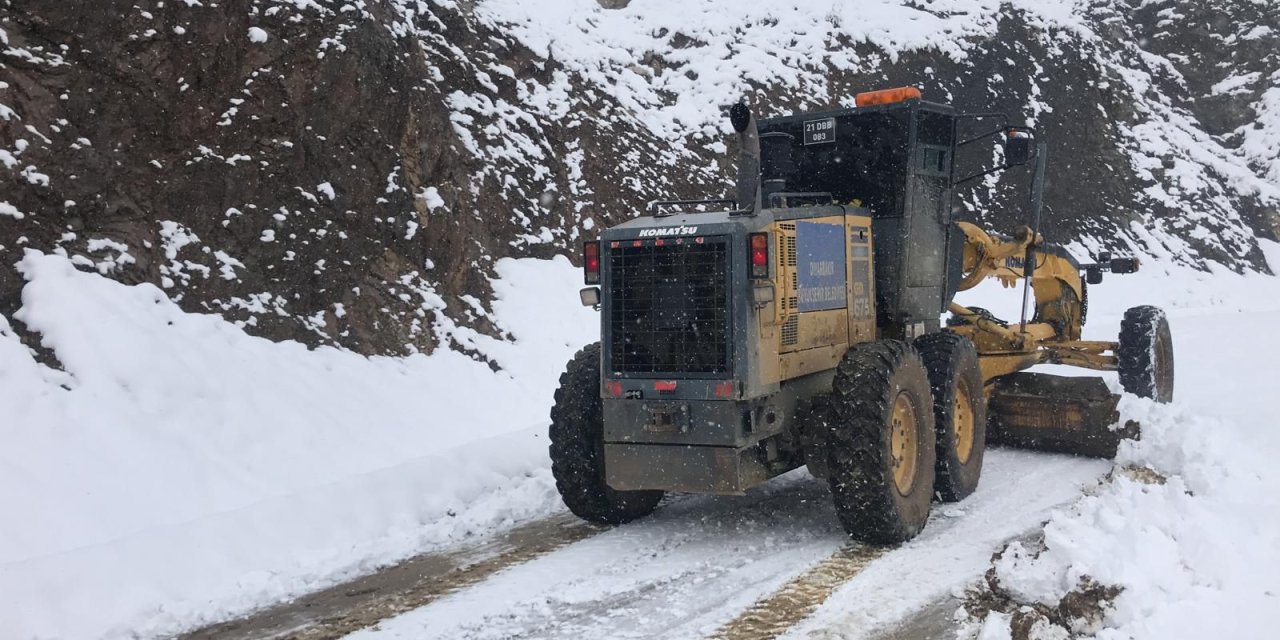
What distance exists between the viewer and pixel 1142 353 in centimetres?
995

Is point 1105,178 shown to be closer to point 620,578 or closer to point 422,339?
point 422,339

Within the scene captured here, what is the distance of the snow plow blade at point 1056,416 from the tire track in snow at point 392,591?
13.4 feet

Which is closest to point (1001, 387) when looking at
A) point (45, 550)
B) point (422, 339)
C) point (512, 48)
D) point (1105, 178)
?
point (422, 339)

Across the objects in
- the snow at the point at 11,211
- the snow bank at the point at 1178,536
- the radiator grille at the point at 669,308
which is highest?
the snow at the point at 11,211

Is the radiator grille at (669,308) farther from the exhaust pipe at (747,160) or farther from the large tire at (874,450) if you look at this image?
the large tire at (874,450)

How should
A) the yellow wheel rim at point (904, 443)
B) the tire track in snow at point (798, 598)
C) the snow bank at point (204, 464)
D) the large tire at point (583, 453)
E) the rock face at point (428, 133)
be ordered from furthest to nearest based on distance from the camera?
1. the rock face at point (428, 133)
2. the large tire at point (583, 453)
3. the yellow wheel rim at point (904, 443)
4. the snow bank at point (204, 464)
5. the tire track in snow at point (798, 598)

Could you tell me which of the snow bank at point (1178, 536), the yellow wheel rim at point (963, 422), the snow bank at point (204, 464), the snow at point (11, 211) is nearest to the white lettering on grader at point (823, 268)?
the yellow wheel rim at point (963, 422)

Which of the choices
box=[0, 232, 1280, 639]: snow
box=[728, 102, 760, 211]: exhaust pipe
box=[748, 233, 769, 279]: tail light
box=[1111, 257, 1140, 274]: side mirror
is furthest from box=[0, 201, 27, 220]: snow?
box=[1111, 257, 1140, 274]: side mirror

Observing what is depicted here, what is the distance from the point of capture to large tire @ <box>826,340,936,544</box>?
603 cm

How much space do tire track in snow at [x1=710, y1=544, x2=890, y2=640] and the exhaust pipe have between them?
2.19 m

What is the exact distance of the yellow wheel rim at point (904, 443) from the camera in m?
6.41

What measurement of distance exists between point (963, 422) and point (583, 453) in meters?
→ 2.96

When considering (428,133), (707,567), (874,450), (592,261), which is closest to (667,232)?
(592,261)

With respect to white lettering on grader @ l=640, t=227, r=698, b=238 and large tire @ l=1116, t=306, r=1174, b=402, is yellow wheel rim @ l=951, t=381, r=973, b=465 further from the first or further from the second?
large tire @ l=1116, t=306, r=1174, b=402
